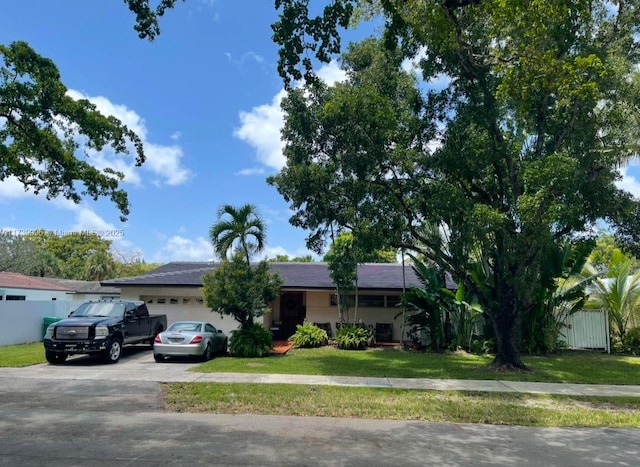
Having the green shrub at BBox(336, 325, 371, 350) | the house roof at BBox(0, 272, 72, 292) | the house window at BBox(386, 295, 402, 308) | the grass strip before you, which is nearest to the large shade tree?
the grass strip

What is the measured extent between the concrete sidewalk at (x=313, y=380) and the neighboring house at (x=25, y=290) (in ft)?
56.2

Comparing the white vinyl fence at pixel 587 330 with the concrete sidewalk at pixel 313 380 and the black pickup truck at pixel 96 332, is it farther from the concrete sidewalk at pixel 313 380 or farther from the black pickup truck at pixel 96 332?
the black pickup truck at pixel 96 332

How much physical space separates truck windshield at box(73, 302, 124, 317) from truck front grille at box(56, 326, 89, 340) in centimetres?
158

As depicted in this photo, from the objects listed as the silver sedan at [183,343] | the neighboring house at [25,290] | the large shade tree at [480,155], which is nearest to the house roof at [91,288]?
the neighboring house at [25,290]

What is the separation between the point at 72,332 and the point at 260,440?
32.6 ft

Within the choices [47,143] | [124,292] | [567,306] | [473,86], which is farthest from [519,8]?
[124,292]

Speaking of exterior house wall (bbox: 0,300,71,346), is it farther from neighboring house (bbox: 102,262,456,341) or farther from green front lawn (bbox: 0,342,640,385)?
neighboring house (bbox: 102,262,456,341)

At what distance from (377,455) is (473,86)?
34.4 feet

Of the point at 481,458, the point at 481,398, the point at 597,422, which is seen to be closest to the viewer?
the point at 481,458

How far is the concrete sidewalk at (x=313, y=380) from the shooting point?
10891mm

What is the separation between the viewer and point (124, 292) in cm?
2205

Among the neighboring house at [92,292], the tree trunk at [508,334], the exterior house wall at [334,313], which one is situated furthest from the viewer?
the neighboring house at [92,292]

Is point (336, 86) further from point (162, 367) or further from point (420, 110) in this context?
point (162, 367)

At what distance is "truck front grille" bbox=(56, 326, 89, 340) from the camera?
14.0 meters
